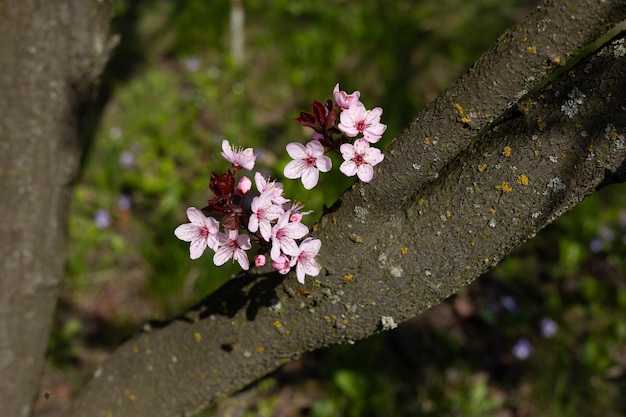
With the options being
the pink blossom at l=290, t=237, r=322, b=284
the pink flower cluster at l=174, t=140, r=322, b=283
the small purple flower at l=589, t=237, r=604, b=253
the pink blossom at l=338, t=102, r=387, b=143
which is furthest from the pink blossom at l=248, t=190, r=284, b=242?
the small purple flower at l=589, t=237, r=604, b=253

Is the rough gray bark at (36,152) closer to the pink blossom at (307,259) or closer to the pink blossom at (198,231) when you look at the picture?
the pink blossom at (198,231)

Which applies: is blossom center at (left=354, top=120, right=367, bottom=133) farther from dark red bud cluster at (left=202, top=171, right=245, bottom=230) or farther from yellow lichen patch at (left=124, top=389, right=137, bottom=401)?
yellow lichen patch at (left=124, top=389, right=137, bottom=401)

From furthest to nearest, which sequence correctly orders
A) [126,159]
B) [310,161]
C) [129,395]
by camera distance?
[126,159] < [129,395] < [310,161]

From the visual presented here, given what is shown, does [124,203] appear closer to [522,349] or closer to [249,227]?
[522,349]

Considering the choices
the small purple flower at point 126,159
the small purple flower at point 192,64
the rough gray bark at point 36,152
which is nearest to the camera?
the rough gray bark at point 36,152

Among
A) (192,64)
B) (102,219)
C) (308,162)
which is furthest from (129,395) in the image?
(192,64)

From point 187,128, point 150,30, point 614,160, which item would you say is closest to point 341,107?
point 614,160

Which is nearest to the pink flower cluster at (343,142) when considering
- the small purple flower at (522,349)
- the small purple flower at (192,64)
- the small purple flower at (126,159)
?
the small purple flower at (522,349)
